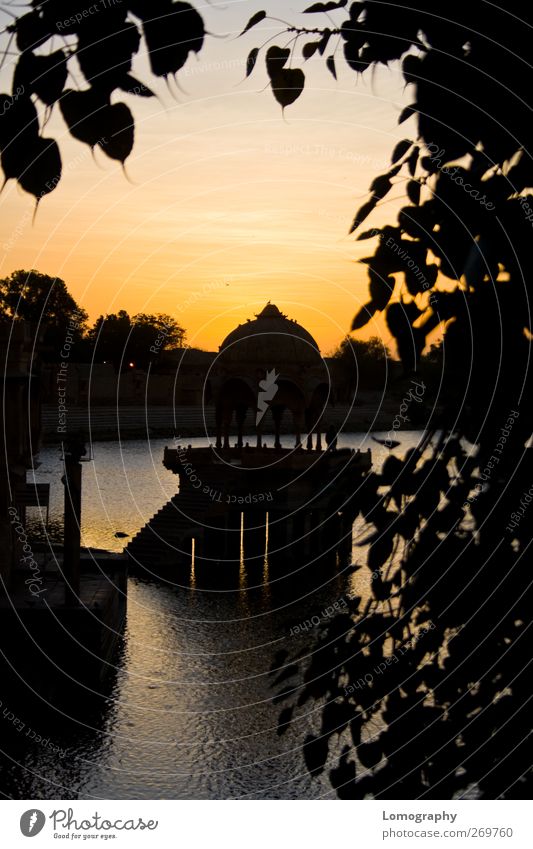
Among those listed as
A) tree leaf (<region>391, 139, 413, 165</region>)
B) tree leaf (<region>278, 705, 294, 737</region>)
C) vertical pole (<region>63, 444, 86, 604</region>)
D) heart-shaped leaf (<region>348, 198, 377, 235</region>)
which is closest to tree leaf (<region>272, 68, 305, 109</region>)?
tree leaf (<region>391, 139, 413, 165</region>)

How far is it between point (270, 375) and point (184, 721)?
2465 cm

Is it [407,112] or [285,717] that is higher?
[407,112]

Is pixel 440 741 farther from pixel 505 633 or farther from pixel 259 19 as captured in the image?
pixel 259 19

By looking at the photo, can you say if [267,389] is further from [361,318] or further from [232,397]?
[361,318]

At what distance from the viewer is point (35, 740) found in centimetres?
2030

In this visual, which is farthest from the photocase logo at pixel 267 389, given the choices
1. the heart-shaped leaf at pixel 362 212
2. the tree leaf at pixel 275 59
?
the heart-shaped leaf at pixel 362 212

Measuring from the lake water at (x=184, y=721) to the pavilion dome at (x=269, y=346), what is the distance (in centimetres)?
1311

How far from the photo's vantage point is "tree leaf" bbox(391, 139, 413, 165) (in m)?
3.92

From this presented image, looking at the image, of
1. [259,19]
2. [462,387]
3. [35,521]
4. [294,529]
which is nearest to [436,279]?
[462,387]

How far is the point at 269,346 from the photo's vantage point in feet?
148

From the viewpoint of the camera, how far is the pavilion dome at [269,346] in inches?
1768

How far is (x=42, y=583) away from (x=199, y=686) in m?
4.52
